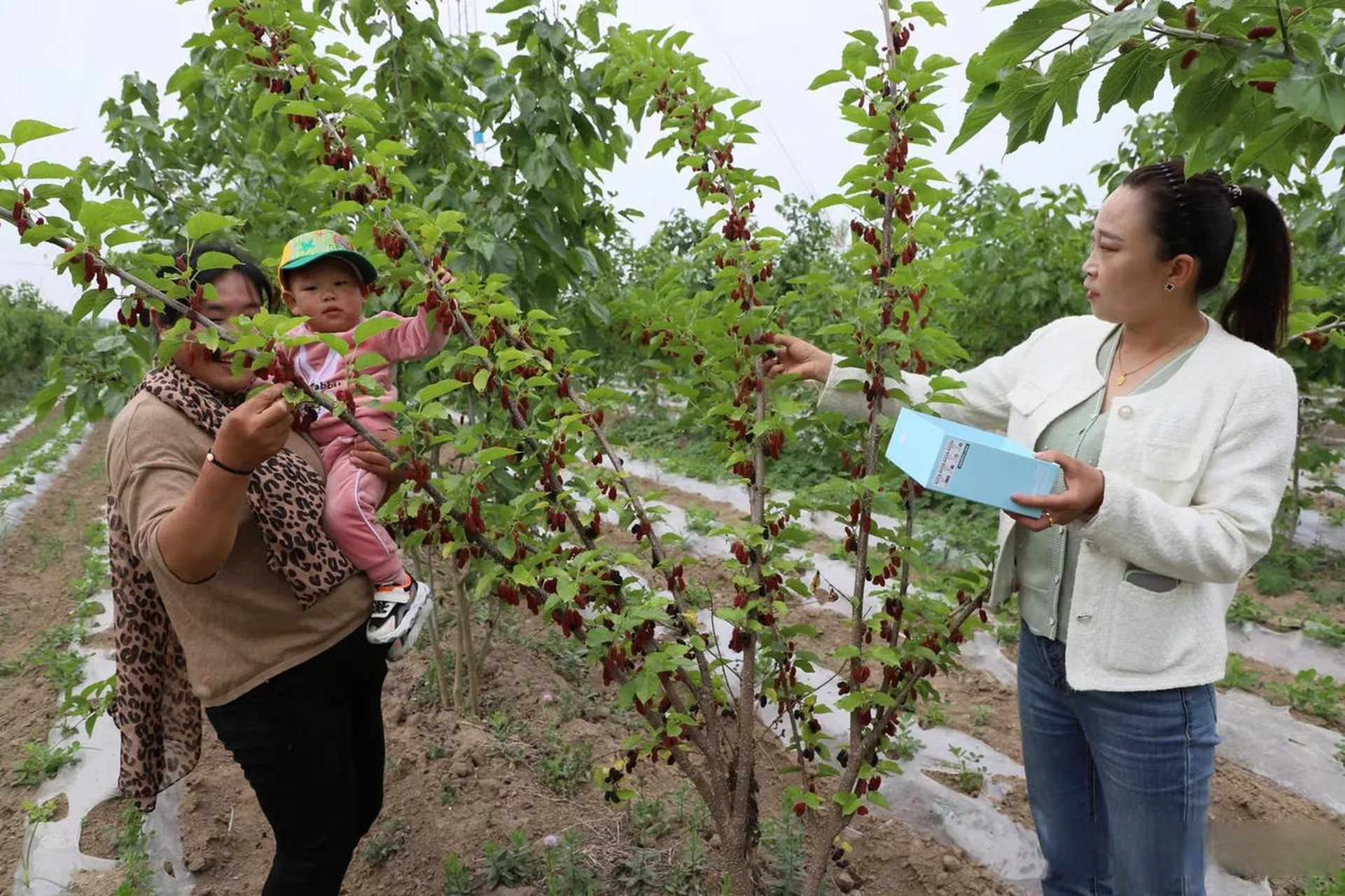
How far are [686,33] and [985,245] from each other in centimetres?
487

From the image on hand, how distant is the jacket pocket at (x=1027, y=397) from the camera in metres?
1.56

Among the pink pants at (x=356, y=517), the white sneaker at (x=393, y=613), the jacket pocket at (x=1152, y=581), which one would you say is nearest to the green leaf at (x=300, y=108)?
the pink pants at (x=356, y=517)

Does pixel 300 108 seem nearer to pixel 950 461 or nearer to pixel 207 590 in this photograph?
pixel 207 590

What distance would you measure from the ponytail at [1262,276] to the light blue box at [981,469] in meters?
0.50

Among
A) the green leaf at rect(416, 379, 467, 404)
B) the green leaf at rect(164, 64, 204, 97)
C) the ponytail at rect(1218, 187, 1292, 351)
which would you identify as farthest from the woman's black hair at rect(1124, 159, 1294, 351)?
the green leaf at rect(164, 64, 204, 97)

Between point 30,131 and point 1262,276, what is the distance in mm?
1920

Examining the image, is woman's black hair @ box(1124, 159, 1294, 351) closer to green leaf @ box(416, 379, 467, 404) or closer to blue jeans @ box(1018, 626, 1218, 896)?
blue jeans @ box(1018, 626, 1218, 896)

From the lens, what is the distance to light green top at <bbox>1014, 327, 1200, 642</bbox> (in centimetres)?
144

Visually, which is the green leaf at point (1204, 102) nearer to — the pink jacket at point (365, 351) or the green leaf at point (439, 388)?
the green leaf at point (439, 388)

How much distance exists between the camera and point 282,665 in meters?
1.50

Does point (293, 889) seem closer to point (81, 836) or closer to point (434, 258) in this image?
point (434, 258)

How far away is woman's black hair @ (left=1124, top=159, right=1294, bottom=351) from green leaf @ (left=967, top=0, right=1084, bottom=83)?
50 centimetres

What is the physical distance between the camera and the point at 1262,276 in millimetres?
1389

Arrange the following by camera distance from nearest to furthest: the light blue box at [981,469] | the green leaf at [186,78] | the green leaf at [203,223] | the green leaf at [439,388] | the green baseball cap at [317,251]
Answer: the green leaf at [203,223]
the light blue box at [981,469]
the green leaf at [439,388]
the green baseball cap at [317,251]
the green leaf at [186,78]
